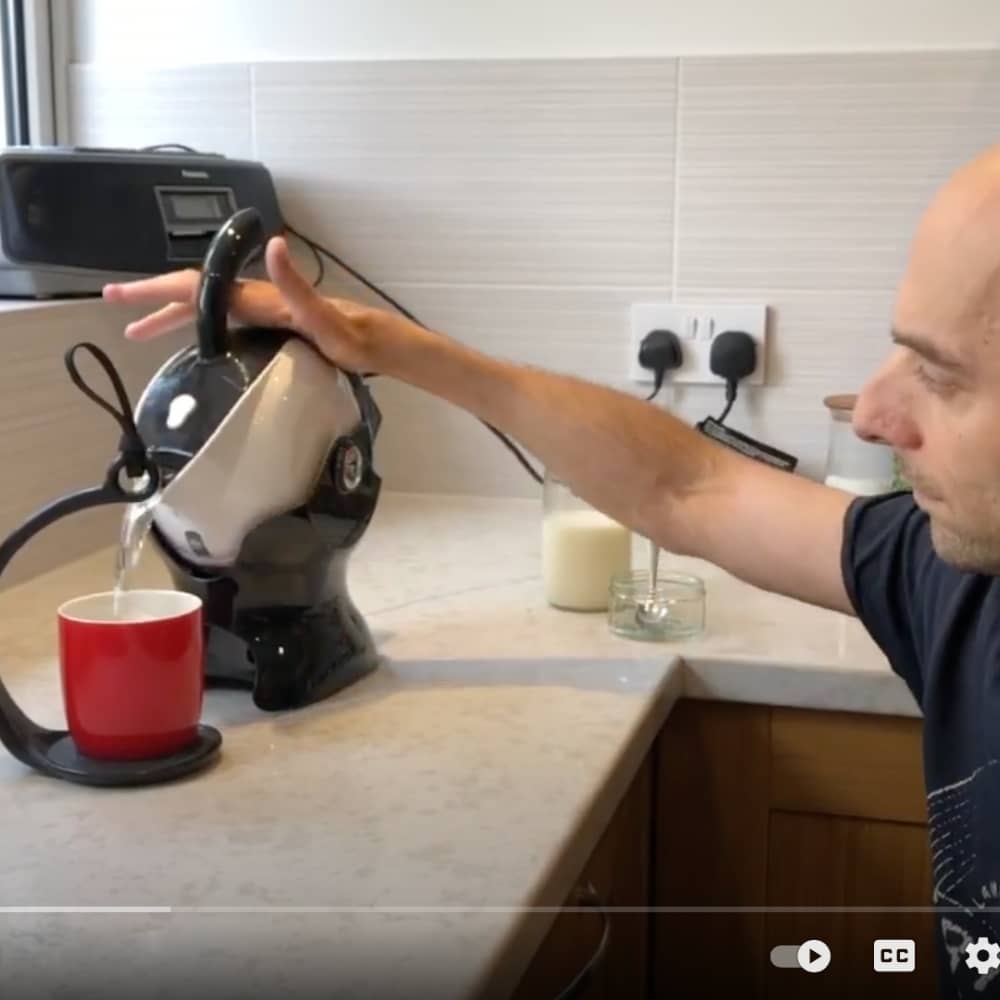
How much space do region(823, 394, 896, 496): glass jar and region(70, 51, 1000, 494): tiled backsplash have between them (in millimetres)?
67

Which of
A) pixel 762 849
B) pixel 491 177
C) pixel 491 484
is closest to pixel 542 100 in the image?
pixel 491 177

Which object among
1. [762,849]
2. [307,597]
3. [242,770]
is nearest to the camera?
[242,770]

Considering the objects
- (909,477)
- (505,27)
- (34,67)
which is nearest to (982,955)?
(909,477)

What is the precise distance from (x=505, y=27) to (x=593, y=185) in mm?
217

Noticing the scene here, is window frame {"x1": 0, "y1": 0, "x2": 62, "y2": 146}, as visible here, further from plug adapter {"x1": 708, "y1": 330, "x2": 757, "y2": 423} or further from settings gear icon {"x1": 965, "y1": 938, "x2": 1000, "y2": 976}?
settings gear icon {"x1": 965, "y1": 938, "x2": 1000, "y2": 976}

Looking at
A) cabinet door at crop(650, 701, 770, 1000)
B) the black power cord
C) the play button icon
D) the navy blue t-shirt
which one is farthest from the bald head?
the black power cord

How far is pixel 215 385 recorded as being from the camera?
112 cm

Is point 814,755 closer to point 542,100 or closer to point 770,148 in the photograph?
point 770,148

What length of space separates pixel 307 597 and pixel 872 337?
86cm

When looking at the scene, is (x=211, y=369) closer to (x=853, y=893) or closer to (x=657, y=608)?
(x=657, y=608)

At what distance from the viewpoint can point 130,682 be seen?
3.29ft

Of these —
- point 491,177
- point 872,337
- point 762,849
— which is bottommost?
point 762,849

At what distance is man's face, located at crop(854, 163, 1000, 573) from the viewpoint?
887 millimetres

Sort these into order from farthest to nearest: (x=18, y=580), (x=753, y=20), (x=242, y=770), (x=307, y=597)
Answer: (x=753, y=20), (x=18, y=580), (x=307, y=597), (x=242, y=770)
